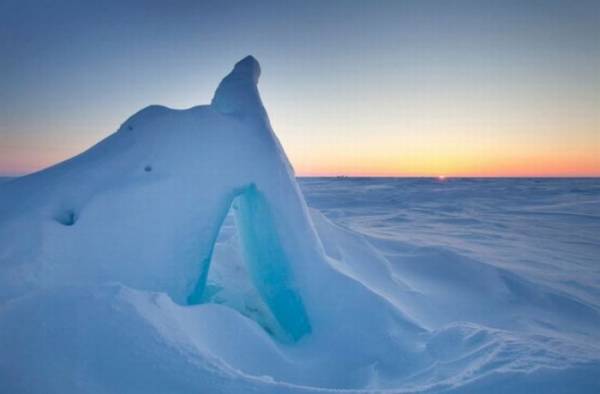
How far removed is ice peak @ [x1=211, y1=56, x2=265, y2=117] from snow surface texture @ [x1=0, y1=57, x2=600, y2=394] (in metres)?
0.03

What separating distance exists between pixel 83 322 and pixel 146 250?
165 cm

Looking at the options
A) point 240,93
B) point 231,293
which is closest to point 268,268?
point 231,293

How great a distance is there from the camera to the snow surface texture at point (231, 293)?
1797 mm

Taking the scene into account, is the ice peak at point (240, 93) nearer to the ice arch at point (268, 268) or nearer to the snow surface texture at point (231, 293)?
the snow surface texture at point (231, 293)

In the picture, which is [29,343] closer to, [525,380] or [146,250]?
[146,250]

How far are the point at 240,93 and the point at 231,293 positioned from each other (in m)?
3.06

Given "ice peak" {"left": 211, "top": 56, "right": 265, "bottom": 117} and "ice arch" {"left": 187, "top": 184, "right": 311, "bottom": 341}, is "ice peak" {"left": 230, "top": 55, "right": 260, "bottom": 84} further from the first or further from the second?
"ice arch" {"left": 187, "top": 184, "right": 311, "bottom": 341}

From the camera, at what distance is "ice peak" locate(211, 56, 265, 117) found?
4961 mm

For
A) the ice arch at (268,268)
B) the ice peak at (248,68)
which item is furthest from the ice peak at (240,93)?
the ice arch at (268,268)

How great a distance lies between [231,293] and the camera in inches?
205

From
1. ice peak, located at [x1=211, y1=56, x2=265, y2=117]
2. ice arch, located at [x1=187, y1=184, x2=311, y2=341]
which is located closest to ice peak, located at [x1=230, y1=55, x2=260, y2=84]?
ice peak, located at [x1=211, y1=56, x2=265, y2=117]

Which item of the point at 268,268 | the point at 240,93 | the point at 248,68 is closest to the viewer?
the point at 268,268

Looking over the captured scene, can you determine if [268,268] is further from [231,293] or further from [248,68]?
[248,68]

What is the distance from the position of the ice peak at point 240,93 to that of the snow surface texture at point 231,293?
0.03m
